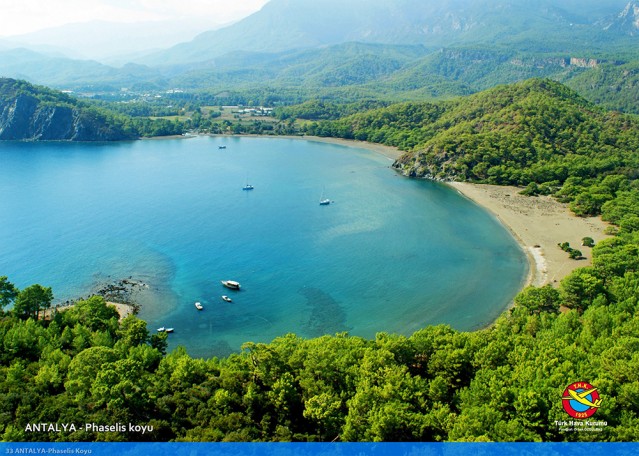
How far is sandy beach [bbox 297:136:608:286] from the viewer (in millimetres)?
44562

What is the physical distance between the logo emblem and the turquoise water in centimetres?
1526

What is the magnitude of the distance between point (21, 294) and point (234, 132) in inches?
3832

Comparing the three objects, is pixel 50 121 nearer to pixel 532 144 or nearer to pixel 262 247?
pixel 262 247

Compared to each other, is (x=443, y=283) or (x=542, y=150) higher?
(x=542, y=150)

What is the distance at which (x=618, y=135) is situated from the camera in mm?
82312

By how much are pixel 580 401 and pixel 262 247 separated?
34556 mm

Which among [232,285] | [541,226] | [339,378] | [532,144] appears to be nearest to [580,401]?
[339,378]

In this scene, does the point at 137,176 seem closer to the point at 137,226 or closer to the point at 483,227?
the point at 137,226

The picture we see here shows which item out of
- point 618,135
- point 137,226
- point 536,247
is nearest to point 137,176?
point 137,226

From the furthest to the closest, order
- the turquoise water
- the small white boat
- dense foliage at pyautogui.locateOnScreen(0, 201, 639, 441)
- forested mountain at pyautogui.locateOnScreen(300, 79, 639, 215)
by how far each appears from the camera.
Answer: forested mountain at pyautogui.locateOnScreen(300, 79, 639, 215)
the small white boat
the turquoise water
dense foliage at pyautogui.locateOnScreen(0, 201, 639, 441)

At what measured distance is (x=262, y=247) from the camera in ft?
165

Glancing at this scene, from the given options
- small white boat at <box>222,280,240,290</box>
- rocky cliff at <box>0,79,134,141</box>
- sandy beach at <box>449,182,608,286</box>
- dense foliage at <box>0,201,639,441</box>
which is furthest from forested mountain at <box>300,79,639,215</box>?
rocky cliff at <box>0,79,134,141</box>

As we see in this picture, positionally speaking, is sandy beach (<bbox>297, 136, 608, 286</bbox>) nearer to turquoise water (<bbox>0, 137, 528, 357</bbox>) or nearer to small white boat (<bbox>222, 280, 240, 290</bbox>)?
turquoise water (<bbox>0, 137, 528, 357</bbox>)

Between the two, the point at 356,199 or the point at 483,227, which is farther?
the point at 356,199
